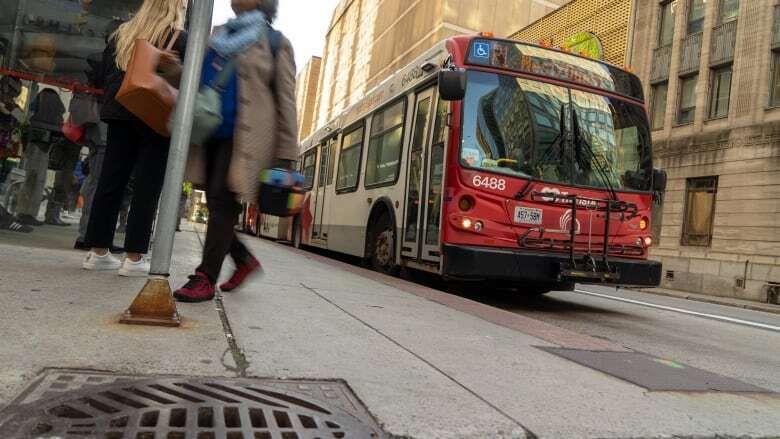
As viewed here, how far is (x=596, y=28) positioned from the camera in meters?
24.9

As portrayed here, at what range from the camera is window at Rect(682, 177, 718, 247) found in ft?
63.8

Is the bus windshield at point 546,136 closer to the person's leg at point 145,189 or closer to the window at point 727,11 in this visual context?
the person's leg at point 145,189

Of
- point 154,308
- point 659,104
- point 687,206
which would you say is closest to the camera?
point 154,308

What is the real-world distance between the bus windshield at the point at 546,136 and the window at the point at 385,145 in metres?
1.76

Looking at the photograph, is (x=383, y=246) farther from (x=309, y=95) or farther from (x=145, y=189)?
(x=309, y=95)

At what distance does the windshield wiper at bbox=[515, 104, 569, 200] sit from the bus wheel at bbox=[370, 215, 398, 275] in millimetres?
2085

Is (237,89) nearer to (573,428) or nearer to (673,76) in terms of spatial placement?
(573,428)

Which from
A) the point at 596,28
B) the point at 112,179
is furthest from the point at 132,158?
the point at 596,28

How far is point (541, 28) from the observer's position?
28.6m

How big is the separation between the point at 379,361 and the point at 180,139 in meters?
1.41

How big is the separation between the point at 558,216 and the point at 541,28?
24.8 m

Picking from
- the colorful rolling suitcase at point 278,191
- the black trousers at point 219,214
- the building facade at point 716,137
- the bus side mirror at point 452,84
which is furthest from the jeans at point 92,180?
the building facade at point 716,137

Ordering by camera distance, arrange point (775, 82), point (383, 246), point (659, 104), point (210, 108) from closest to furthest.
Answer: point (210, 108), point (383, 246), point (775, 82), point (659, 104)

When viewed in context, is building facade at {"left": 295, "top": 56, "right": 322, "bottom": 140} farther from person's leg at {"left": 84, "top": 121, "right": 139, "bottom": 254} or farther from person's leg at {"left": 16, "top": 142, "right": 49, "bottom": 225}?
person's leg at {"left": 84, "top": 121, "right": 139, "bottom": 254}
